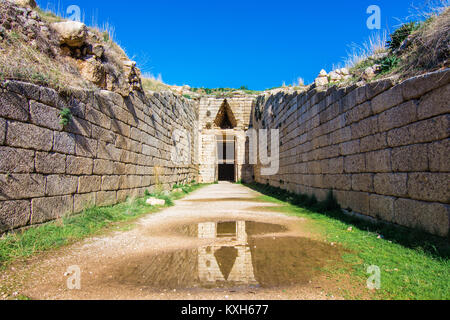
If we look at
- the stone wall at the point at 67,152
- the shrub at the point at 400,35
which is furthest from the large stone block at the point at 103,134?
the shrub at the point at 400,35

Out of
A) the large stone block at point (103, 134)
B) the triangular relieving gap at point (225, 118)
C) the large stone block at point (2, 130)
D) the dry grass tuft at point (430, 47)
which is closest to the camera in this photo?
the large stone block at point (2, 130)

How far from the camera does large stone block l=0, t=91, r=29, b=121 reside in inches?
123

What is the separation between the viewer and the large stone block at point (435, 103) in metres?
2.93

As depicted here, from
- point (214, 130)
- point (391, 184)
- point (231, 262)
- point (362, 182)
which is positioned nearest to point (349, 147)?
point (362, 182)

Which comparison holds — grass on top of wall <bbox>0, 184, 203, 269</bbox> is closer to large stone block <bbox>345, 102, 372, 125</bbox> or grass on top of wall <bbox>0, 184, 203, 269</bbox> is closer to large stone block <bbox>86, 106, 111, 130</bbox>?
large stone block <bbox>86, 106, 111, 130</bbox>

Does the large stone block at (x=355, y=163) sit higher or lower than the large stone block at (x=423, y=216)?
higher

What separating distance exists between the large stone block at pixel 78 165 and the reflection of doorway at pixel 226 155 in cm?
1543

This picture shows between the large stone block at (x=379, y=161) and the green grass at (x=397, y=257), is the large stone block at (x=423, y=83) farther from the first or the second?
the green grass at (x=397, y=257)

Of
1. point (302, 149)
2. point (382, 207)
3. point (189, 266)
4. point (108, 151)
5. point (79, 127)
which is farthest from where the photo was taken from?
point (302, 149)

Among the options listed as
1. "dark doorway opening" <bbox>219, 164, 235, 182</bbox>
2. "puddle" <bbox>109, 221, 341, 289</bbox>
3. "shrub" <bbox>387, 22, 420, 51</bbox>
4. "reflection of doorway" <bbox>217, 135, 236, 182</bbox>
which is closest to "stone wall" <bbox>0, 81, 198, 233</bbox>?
"puddle" <bbox>109, 221, 341, 289</bbox>

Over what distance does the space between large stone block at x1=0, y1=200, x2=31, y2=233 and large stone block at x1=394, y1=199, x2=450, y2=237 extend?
16.5ft

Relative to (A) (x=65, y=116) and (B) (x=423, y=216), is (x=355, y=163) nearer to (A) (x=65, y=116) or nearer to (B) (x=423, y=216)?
(B) (x=423, y=216)

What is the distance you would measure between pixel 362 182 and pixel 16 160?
Answer: 17.4 ft

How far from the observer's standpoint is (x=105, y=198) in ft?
18.1
